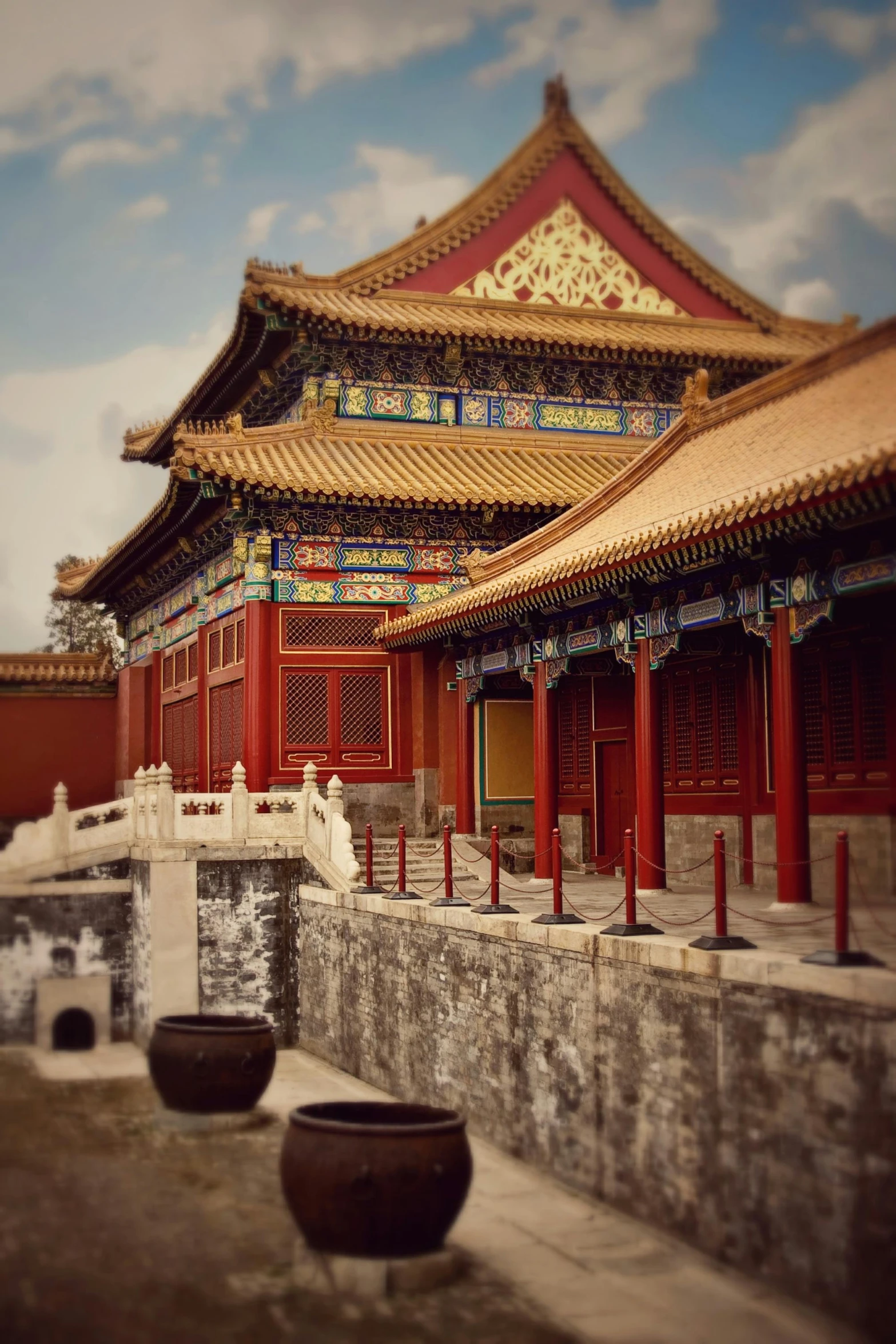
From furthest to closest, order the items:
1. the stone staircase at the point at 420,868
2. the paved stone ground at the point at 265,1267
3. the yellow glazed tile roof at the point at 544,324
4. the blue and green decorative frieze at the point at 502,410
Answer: the blue and green decorative frieze at the point at 502,410 < the yellow glazed tile roof at the point at 544,324 < the stone staircase at the point at 420,868 < the paved stone ground at the point at 265,1267

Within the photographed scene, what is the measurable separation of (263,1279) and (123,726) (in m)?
20.4

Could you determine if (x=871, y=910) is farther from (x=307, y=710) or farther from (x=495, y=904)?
(x=307, y=710)

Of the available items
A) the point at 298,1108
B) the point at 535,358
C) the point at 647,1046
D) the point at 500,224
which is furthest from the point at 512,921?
the point at 500,224

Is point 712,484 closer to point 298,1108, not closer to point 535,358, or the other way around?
point 298,1108

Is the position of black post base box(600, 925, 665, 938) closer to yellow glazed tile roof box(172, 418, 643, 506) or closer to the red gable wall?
yellow glazed tile roof box(172, 418, 643, 506)

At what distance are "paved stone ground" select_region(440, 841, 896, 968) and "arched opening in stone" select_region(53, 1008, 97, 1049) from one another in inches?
220

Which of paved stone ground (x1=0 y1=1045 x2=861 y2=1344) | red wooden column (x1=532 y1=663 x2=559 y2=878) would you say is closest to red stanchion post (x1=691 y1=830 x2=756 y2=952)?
paved stone ground (x1=0 y1=1045 x2=861 y2=1344)

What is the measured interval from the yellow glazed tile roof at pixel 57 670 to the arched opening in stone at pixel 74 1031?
436 inches

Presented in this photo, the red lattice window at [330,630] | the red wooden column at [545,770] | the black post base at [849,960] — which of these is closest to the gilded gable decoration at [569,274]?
the red lattice window at [330,630]

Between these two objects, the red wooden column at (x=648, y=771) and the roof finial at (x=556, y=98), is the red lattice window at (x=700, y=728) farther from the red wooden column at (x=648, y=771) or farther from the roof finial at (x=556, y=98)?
the roof finial at (x=556, y=98)

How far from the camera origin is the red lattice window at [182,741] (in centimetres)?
2456

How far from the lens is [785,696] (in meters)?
12.1

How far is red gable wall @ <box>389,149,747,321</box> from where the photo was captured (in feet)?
79.1

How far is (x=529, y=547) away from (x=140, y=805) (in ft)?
20.4
